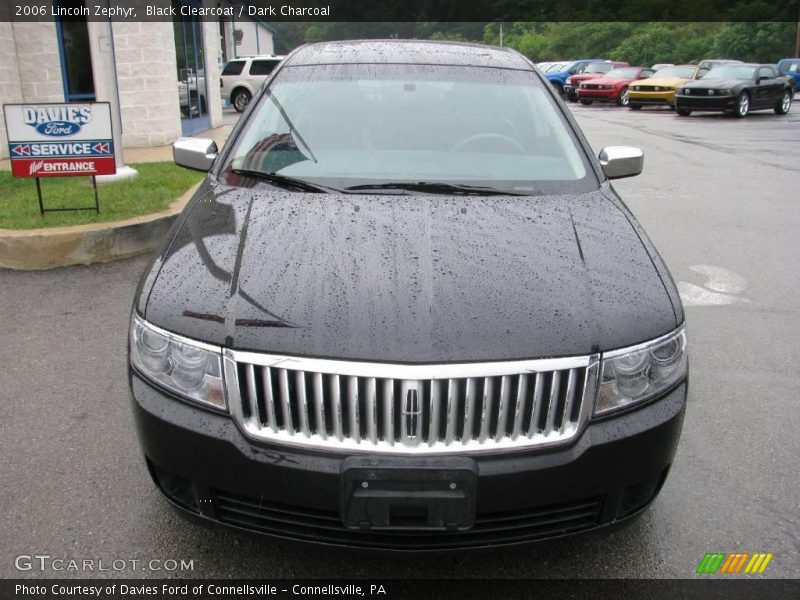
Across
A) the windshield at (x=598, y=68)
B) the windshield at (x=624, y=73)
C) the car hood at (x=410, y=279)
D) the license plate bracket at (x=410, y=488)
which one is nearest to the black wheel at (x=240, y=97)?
the windshield at (x=624, y=73)

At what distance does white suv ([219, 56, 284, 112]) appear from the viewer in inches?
1000

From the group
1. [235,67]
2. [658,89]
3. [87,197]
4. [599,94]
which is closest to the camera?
[87,197]

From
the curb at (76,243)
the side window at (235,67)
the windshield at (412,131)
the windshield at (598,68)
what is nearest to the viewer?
the windshield at (412,131)

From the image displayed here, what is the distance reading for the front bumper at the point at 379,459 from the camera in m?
2.10

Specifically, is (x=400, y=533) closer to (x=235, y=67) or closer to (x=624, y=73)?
(x=235, y=67)

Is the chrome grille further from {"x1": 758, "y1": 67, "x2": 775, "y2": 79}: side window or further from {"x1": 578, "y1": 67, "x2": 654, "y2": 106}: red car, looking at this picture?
{"x1": 578, "y1": 67, "x2": 654, "y2": 106}: red car

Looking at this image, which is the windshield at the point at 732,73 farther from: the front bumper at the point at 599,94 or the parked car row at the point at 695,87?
the front bumper at the point at 599,94

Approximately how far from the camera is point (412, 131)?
136 inches

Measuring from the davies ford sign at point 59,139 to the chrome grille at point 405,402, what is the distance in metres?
5.13

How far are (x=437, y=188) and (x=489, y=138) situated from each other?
1.84 ft

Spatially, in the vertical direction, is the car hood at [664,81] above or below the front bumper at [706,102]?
above

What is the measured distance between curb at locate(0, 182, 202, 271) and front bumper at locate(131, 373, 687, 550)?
406 cm

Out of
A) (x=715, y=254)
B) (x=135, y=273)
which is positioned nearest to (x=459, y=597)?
(x=135, y=273)

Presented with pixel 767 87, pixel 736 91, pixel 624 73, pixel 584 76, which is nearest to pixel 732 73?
pixel 767 87
